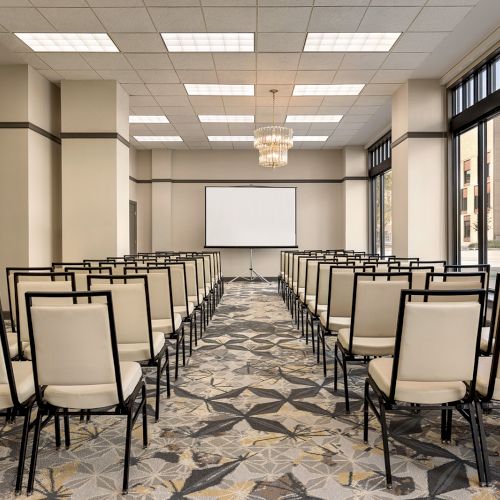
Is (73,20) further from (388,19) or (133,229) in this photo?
(133,229)

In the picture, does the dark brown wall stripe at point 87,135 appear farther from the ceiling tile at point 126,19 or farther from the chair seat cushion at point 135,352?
the chair seat cushion at point 135,352

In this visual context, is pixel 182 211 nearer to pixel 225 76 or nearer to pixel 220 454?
pixel 225 76

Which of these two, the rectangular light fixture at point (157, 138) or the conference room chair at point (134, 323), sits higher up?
the rectangular light fixture at point (157, 138)

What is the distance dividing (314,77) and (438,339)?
5.90 m

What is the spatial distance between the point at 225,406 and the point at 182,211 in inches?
393

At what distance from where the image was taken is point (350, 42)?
5699 millimetres

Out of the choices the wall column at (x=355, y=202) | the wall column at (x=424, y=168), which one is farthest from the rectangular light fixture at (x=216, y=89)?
the wall column at (x=355, y=202)

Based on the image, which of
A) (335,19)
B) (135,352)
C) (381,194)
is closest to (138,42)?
(335,19)

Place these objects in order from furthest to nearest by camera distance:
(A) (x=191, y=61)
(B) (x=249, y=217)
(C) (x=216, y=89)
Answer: (B) (x=249, y=217) < (C) (x=216, y=89) < (A) (x=191, y=61)

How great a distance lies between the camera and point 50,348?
1.90 metres

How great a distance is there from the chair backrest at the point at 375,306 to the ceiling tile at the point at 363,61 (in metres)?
4.47

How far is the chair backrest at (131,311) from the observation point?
2668 mm

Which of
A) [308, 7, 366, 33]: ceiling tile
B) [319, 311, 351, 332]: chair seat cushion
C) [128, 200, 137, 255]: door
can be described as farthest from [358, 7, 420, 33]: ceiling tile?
[128, 200, 137, 255]: door

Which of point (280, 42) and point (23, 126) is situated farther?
point (23, 126)
